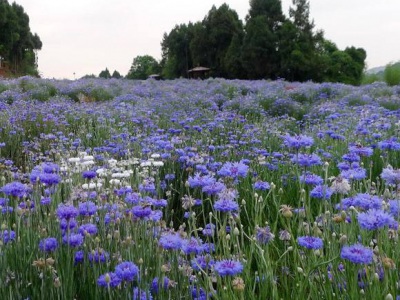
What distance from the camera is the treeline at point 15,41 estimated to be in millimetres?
39500

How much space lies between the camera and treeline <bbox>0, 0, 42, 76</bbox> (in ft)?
130

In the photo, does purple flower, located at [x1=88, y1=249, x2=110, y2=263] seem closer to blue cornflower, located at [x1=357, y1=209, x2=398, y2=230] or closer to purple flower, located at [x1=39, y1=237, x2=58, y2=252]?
purple flower, located at [x1=39, y1=237, x2=58, y2=252]

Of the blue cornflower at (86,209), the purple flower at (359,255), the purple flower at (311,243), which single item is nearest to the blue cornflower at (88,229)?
the blue cornflower at (86,209)

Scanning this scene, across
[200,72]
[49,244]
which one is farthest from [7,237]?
[200,72]

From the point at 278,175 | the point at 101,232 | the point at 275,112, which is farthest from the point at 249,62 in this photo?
the point at 101,232

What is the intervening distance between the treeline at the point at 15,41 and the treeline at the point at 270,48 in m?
15.4

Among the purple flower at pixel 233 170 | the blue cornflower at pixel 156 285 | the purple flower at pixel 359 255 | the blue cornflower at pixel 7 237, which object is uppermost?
the purple flower at pixel 233 170

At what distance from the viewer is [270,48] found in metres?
31.7

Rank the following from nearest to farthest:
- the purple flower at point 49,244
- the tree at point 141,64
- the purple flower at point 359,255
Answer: the purple flower at point 359,255
the purple flower at point 49,244
the tree at point 141,64

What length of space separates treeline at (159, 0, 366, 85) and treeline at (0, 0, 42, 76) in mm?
15390

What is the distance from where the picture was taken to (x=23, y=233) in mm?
2381

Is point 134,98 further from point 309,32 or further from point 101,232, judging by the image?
point 309,32

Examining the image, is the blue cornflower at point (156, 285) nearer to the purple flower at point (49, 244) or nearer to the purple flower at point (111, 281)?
the purple flower at point (111, 281)

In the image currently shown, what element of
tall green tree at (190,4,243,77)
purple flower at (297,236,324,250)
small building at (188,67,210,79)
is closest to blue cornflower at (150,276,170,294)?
purple flower at (297,236,324,250)
